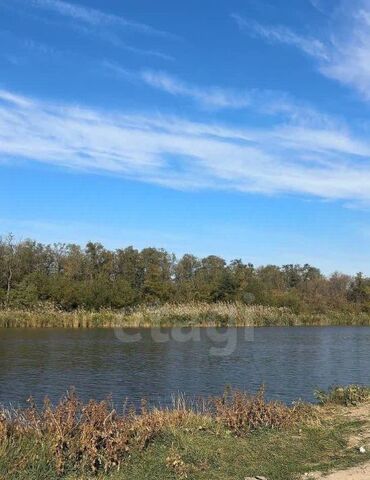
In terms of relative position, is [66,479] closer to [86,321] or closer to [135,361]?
[135,361]

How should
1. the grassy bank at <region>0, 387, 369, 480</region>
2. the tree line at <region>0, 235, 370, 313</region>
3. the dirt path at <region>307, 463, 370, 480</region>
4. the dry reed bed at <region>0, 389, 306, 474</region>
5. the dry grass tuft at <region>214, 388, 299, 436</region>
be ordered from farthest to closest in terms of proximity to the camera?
the tree line at <region>0, 235, 370, 313</region>, the dry grass tuft at <region>214, 388, 299, 436</region>, the dry reed bed at <region>0, 389, 306, 474</region>, the grassy bank at <region>0, 387, 369, 480</region>, the dirt path at <region>307, 463, 370, 480</region>

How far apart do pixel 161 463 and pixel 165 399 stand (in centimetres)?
917

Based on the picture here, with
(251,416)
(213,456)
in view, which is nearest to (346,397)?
(251,416)

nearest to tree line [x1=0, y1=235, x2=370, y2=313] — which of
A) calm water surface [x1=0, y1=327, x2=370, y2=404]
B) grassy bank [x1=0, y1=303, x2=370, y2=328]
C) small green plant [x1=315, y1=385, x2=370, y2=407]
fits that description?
grassy bank [x1=0, y1=303, x2=370, y2=328]

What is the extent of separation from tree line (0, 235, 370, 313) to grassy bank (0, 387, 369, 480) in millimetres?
47078

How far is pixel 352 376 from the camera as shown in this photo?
23.8m

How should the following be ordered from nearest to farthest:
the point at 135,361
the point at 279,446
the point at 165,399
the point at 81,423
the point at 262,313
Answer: the point at 81,423 → the point at 279,446 → the point at 165,399 → the point at 135,361 → the point at 262,313

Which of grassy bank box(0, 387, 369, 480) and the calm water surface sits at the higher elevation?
grassy bank box(0, 387, 369, 480)

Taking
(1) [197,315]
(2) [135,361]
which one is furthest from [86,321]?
(2) [135,361]

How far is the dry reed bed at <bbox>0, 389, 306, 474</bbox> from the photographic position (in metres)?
8.28

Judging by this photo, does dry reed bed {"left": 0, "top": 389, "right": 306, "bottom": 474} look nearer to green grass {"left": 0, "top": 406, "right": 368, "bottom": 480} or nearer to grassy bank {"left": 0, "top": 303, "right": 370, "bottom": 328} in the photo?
green grass {"left": 0, "top": 406, "right": 368, "bottom": 480}

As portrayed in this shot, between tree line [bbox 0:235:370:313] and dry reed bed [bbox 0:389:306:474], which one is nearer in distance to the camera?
dry reed bed [bbox 0:389:306:474]

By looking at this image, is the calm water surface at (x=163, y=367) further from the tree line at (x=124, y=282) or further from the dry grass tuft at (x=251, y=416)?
the tree line at (x=124, y=282)

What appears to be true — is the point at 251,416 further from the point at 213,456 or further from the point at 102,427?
the point at 102,427
